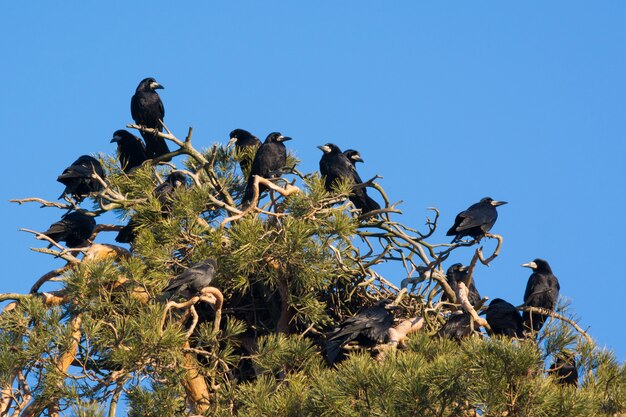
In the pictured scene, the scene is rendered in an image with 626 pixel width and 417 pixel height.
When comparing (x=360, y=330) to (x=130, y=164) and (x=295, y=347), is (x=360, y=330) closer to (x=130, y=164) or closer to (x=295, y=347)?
(x=295, y=347)

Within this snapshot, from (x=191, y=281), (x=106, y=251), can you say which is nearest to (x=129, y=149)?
(x=106, y=251)

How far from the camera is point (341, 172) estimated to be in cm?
1187

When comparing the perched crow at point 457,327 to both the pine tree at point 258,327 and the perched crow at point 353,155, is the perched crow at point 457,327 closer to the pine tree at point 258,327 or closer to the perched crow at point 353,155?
the pine tree at point 258,327

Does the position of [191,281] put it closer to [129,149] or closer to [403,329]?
[403,329]

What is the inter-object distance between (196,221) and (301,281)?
102 cm

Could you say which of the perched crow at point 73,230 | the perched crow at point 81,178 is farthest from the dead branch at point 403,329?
the perched crow at point 81,178

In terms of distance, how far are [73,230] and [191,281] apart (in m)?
2.28

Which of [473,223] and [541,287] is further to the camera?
[541,287]

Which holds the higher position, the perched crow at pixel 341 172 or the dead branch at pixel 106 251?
the perched crow at pixel 341 172

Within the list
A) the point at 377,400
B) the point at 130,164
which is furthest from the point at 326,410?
the point at 130,164

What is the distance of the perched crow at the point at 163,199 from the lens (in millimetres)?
10445

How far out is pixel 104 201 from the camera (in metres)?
11.1

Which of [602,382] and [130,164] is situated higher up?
[130,164]

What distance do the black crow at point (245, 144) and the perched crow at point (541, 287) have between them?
3.04 meters
